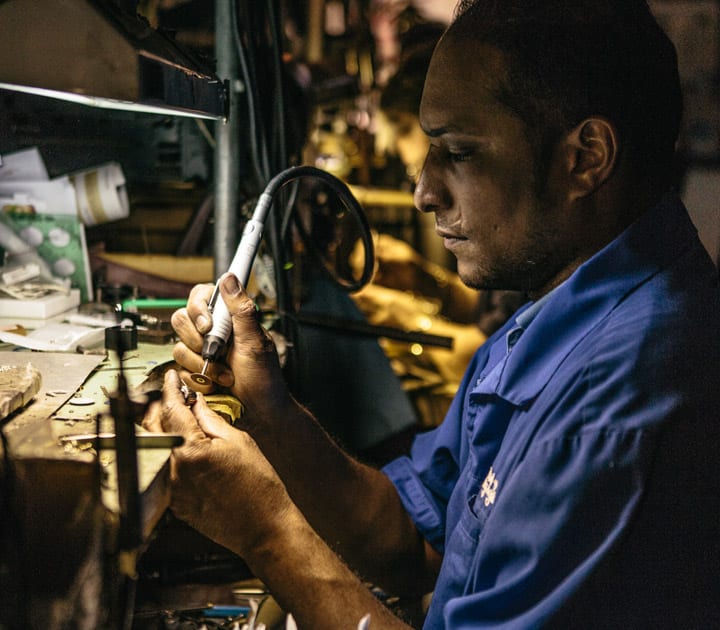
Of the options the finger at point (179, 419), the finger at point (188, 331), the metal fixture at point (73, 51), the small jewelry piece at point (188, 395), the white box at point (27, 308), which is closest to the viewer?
the metal fixture at point (73, 51)

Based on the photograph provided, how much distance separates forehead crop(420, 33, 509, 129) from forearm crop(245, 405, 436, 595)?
2.18 feet

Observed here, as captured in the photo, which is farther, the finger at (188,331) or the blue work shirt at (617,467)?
the finger at (188,331)

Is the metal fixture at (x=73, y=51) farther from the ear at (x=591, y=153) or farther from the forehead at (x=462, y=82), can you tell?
the ear at (x=591, y=153)

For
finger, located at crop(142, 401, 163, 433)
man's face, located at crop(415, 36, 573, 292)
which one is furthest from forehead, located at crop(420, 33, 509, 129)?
finger, located at crop(142, 401, 163, 433)

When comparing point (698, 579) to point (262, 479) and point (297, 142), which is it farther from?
point (297, 142)

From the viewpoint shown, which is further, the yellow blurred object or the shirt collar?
the yellow blurred object

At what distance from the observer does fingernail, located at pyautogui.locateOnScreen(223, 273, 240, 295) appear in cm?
142

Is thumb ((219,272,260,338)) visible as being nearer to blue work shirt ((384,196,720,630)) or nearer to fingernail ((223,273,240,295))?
fingernail ((223,273,240,295))

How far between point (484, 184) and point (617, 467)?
0.56 m

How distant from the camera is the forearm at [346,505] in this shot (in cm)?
159

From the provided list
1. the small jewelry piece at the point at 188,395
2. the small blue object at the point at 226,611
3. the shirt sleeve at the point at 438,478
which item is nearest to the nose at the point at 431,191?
the shirt sleeve at the point at 438,478

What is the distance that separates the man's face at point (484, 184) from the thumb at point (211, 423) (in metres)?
0.53

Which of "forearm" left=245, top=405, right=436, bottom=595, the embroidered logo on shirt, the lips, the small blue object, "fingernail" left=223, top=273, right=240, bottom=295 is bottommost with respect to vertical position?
the small blue object

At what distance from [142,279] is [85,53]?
1.28 m
